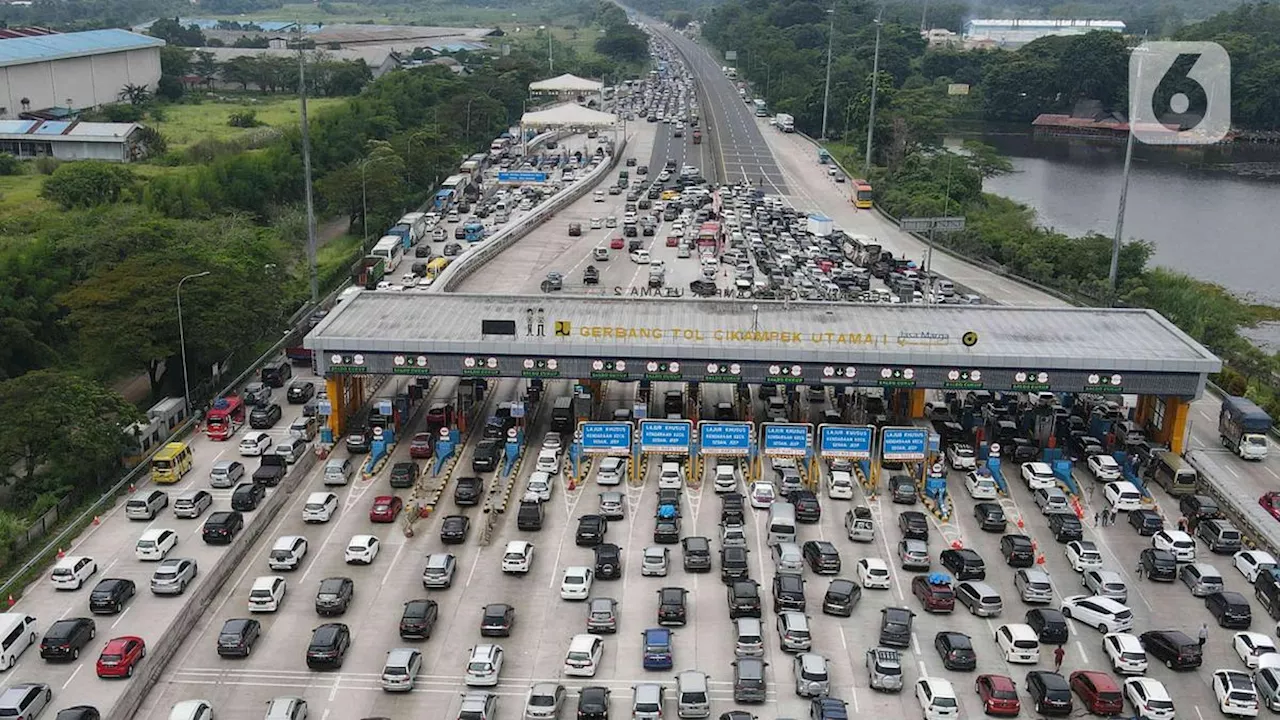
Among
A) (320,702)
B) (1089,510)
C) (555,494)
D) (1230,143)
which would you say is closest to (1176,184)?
(1230,143)

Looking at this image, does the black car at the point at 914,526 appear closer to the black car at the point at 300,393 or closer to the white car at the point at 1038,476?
the white car at the point at 1038,476

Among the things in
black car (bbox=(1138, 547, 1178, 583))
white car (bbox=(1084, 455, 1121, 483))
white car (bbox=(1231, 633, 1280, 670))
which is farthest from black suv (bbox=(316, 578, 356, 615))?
white car (bbox=(1084, 455, 1121, 483))

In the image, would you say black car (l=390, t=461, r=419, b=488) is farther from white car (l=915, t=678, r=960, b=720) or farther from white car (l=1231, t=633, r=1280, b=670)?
white car (l=1231, t=633, r=1280, b=670)

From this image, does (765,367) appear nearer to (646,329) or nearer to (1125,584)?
(646,329)

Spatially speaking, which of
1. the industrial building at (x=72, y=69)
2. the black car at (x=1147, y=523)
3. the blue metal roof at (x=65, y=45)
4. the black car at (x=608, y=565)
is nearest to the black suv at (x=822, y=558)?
the black car at (x=608, y=565)

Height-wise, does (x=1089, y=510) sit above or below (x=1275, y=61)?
below

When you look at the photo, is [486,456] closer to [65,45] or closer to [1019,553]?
[1019,553]
